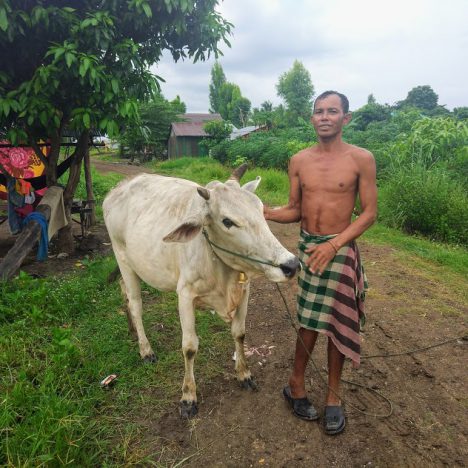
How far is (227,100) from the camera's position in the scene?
61.7 metres

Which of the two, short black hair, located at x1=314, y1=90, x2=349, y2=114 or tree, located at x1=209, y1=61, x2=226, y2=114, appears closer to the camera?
short black hair, located at x1=314, y1=90, x2=349, y2=114

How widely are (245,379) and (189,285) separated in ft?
Result: 2.97

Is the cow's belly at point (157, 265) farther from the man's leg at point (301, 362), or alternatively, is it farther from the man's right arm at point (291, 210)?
the man's leg at point (301, 362)

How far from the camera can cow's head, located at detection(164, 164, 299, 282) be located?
6.92 ft

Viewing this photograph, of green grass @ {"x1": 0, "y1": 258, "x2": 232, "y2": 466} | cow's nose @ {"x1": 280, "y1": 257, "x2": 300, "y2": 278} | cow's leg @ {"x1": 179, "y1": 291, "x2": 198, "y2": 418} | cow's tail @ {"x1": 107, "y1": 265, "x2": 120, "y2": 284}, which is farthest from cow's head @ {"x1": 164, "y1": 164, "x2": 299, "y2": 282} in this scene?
cow's tail @ {"x1": 107, "y1": 265, "x2": 120, "y2": 284}

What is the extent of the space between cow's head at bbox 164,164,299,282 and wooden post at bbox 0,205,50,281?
119 inches

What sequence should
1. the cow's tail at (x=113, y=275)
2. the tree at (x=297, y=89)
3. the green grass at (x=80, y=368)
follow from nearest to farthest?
1. the green grass at (x=80, y=368)
2. the cow's tail at (x=113, y=275)
3. the tree at (x=297, y=89)

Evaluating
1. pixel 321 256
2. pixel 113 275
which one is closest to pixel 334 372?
pixel 321 256

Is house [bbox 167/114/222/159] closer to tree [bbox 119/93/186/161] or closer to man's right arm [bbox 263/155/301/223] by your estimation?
tree [bbox 119/93/186/161]

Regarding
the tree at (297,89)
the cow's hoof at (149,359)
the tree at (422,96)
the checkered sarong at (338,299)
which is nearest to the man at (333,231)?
the checkered sarong at (338,299)

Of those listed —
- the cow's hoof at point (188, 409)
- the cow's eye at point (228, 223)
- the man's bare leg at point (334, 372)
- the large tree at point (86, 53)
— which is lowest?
the cow's hoof at point (188, 409)

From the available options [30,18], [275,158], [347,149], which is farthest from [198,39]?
[275,158]

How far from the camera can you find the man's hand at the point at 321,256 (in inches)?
88.5

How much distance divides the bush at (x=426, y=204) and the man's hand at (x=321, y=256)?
5.56m
